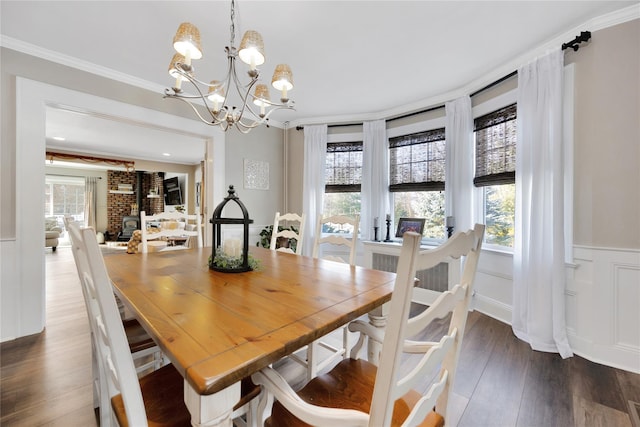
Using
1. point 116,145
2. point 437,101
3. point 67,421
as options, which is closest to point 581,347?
point 437,101

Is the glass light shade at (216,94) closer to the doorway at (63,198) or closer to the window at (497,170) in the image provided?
the window at (497,170)

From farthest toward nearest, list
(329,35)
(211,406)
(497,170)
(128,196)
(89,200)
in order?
(128,196)
(89,200)
(497,170)
(329,35)
(211,406)

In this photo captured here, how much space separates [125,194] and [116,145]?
4.06 meters

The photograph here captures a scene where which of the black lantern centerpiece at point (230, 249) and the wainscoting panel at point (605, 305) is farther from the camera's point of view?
the wainscoting panel at point (605, 305)

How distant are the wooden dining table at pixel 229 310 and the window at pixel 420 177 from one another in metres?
2.26

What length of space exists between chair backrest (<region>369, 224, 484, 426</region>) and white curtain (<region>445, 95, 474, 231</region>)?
2.36m

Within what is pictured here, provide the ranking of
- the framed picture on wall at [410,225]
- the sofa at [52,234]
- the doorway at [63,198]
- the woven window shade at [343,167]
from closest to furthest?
the framed picture on wall at [410,225]
the woven window shade at [343,167]
the sofa at [52,234]
the doorway at [63,198]

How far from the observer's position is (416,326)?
607 mm

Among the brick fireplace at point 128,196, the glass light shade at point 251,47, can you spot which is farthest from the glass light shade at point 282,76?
the brick fireplace at point 128,196

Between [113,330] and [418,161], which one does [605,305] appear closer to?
[418,161]

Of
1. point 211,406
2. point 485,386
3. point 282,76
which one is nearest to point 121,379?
point 211,406

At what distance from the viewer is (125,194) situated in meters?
9.02

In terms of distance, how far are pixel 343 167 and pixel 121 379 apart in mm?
3625

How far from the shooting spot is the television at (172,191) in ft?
27.3
